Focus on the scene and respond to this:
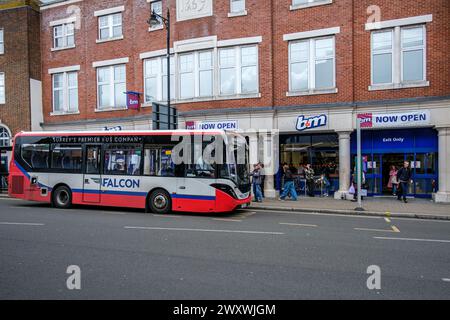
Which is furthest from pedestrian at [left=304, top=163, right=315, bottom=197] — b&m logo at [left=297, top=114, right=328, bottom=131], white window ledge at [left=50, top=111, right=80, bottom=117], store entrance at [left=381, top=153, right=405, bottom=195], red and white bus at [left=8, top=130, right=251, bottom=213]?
white window ledge at [left=50, top=111, right=80, bottom=117]

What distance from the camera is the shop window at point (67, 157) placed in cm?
1334

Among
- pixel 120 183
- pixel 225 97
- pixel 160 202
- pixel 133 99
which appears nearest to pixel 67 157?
pixel 120 183

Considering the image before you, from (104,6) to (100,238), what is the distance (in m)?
17.7

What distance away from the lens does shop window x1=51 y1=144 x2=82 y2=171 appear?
13.3 meters

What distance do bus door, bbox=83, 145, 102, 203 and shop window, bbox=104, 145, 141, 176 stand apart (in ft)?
1.19

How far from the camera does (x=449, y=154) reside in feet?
48.0

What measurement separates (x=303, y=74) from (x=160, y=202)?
374 inches

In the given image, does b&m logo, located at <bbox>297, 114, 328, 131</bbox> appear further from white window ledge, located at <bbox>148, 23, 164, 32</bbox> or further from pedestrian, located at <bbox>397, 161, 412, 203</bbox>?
white window ledge, located at <bbox>148, 23, 164, 32</bbox>

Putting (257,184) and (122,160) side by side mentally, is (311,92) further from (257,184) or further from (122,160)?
(122,160)

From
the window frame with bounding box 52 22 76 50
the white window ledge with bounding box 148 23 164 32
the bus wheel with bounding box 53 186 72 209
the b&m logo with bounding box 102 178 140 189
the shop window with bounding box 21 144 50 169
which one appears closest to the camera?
the b&m logo with bounding box 102 178 140 189

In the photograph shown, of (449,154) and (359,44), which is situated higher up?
(359,44)

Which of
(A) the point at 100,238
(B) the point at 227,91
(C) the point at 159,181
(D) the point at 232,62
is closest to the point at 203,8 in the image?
(D) the point at 232,62
